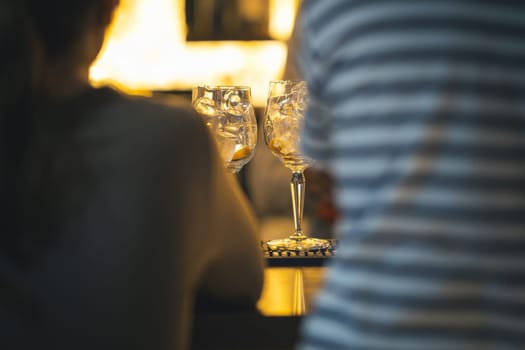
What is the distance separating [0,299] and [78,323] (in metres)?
0.08

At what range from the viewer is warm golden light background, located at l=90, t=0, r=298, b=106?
552 cm

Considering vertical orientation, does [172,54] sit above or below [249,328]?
above

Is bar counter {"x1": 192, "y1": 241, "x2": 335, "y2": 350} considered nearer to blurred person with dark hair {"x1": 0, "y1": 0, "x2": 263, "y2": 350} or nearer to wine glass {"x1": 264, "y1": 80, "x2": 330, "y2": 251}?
blurred person with dark hair {"x1": 0, "y1": 0, "x2": 263, "y2": 350}

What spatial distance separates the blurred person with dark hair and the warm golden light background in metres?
4.44

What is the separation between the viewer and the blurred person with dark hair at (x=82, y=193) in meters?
1.03

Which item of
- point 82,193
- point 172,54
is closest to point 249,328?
point 82,193

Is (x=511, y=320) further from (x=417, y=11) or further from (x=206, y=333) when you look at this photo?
(x=206, y=333)

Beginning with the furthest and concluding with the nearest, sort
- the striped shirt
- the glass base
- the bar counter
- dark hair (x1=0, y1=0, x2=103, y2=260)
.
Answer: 1. the glass base
2. the bar counter
3. dark hair (x1=0, y1=0, x2=103, y2=260)
4. the striped shirt

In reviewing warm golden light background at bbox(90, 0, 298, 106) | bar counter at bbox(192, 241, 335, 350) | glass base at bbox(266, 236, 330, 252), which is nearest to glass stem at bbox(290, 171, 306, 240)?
glass base at bbox(266, 236, 330, 252)

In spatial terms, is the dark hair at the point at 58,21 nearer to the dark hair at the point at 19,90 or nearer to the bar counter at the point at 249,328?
the dark hair at the point at 19,90

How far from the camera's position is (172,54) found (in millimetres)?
5547

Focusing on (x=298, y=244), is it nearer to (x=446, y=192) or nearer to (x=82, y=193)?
(x=82, y=193)

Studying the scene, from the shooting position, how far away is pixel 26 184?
1026 mm

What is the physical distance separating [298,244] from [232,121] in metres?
0.23
